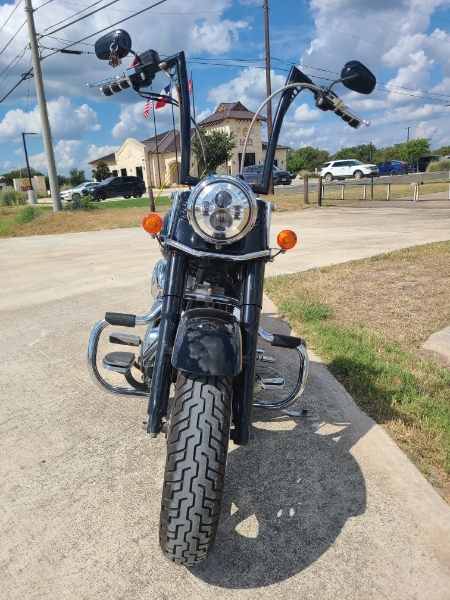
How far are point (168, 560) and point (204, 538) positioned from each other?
31cm

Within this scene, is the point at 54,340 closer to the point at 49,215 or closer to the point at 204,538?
the point at 204,538

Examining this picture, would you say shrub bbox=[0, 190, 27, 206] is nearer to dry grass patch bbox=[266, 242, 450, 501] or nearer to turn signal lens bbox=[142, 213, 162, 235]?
dry grass patch bbox=[266, 242, 450, 501]

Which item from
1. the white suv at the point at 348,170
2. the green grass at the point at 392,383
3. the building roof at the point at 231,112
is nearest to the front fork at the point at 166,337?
the building roof at the point at 231,112

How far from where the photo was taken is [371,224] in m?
12.8

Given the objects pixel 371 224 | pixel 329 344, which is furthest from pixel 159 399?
pixel 371 224

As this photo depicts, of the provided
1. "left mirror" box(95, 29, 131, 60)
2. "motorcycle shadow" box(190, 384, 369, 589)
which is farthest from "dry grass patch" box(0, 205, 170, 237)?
"motorcycle shadow" box(190, 384, 369, 589)

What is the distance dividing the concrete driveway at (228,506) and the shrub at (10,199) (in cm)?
2430

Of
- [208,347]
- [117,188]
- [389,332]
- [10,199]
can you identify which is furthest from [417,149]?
[208,347]

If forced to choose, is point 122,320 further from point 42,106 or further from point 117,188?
point 117,188

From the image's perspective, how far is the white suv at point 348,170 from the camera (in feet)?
116

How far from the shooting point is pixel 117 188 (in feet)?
109

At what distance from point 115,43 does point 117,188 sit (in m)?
32.2

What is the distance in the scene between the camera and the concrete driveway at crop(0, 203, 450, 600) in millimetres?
1938

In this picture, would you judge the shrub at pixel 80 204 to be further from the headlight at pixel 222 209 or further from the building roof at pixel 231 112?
the headlight at pixel 222 209
